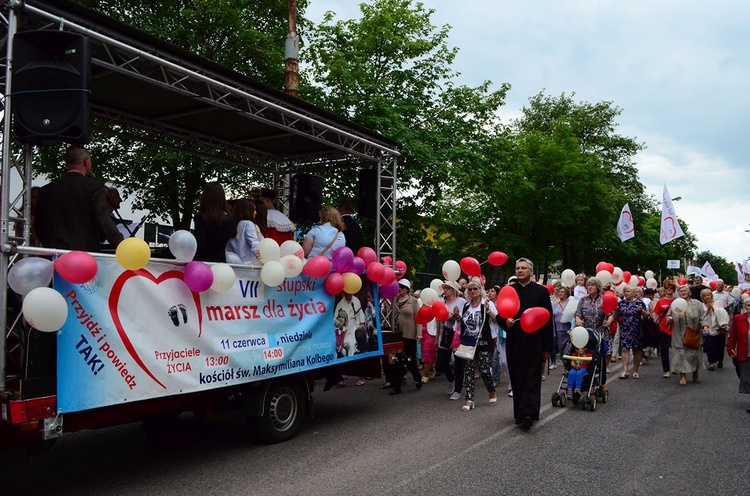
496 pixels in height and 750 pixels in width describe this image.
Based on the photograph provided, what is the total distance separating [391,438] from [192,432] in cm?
248

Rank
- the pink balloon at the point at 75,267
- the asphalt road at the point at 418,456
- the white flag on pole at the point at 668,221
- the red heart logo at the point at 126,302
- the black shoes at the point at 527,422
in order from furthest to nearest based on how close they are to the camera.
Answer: the white flag on pole at the point at 668,221
the black shoes at the point at 527,422
the asphalt road at the point at 418,456
the red heart logo at the point at 126,302
the pink balloon at the point at 75,267

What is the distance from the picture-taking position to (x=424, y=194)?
17.1 m

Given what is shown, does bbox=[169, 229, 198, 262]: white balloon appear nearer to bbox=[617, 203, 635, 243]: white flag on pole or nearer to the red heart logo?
the red heart logo

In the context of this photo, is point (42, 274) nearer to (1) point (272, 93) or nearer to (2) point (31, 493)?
(2) point (31, 493)

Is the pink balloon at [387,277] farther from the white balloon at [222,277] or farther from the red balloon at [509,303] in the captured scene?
the white balloon at [222,277]

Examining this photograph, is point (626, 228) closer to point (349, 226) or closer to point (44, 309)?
point (349, 226)

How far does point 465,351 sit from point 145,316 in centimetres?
Answer: 531

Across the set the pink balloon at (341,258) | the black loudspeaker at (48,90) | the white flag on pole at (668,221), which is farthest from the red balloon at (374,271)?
the white flag on pole at (668,221)

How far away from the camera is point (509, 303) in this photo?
25.2 feet

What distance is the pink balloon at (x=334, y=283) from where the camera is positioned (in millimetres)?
7586

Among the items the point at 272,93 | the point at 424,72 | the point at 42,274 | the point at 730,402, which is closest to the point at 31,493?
the point at 42,274

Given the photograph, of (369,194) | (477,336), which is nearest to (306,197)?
(369,194)

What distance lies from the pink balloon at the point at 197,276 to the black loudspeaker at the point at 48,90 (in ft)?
4.94

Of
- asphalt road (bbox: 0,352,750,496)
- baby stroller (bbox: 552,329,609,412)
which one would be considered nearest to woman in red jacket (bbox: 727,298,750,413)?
asphalt road (bbox: 0,352,750,496)
